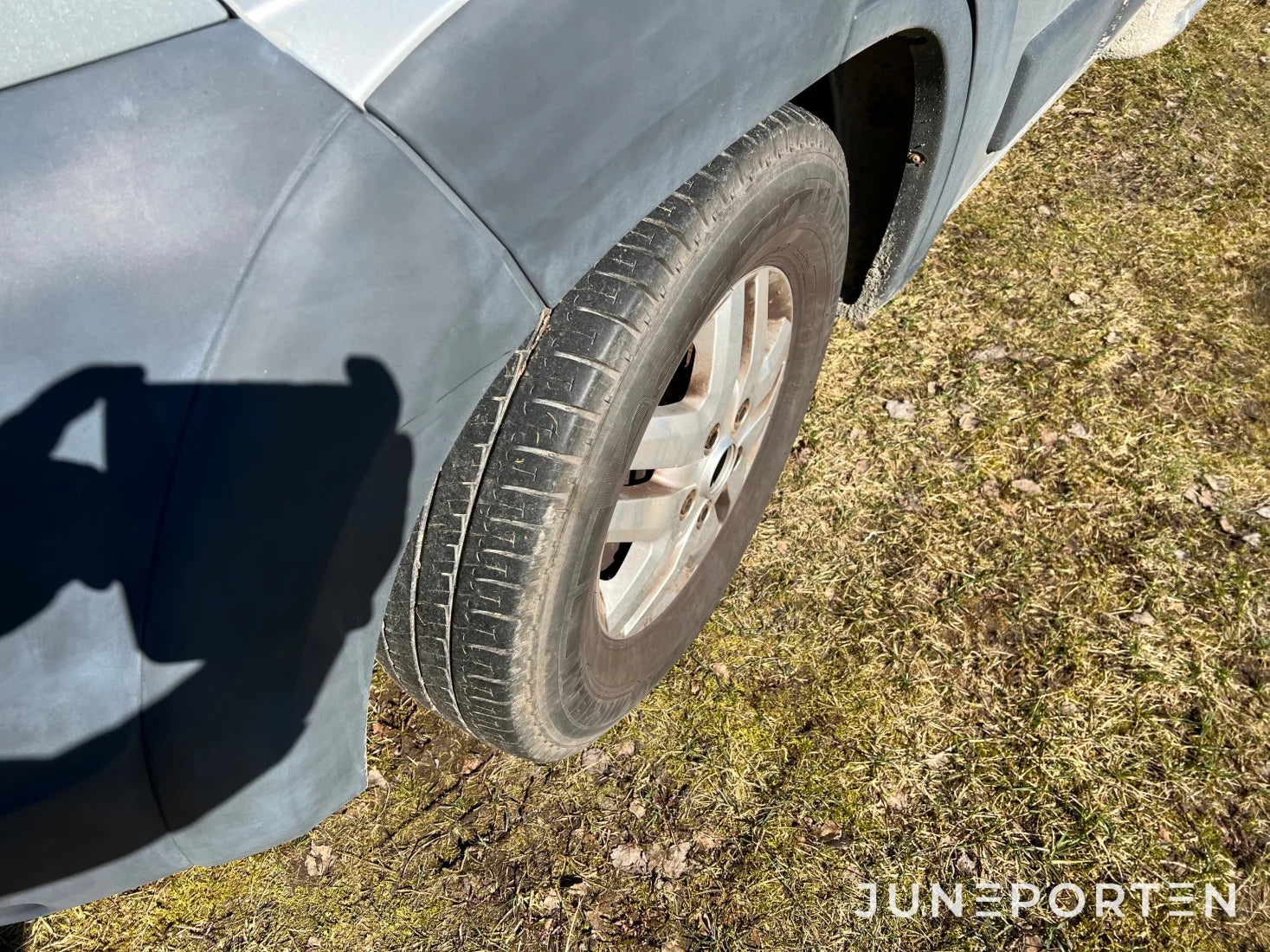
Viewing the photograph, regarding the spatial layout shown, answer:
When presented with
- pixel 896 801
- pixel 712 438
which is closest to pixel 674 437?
pixel 712 438

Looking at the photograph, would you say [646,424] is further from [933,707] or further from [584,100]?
[933,707]

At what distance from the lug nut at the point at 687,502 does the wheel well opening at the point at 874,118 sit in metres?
0.88

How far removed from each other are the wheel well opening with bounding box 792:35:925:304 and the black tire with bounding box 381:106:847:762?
36 cm

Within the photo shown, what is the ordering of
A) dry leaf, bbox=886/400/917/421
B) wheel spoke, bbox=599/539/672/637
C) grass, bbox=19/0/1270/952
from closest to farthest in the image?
wheel spoke, bbox=599/539/672/637 < grass, bbox=19/0/1270/952 < dry leaf, bbox=886/400/917/421

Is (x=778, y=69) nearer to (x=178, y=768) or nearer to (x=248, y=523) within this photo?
(x=248, y=523)

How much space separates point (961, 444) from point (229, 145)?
2342 millimetres

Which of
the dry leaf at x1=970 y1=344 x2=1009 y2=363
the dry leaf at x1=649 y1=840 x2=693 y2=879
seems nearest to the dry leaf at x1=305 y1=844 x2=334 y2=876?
the dry leaf at x1=649 y1=840 x2=693 y2=879

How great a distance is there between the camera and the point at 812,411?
9.64ft

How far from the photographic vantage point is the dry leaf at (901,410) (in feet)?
9.61

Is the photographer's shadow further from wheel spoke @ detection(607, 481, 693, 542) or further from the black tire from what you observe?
wheel spoke @ detection(607, 481, 693, 542)

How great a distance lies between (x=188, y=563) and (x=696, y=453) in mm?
1089

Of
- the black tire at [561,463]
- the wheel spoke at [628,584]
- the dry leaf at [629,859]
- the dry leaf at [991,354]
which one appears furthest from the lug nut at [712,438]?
the dry leaf at [991,354]

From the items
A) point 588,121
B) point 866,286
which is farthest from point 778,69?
point 866,286

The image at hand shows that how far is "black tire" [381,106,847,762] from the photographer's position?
140cm
